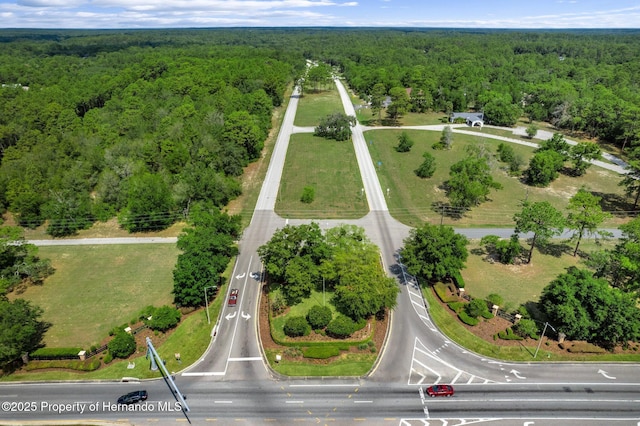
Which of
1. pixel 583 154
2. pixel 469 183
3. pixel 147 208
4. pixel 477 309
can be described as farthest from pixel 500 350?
pixel 583 154

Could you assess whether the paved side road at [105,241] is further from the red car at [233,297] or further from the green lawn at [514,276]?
the green lawn at [514,276]

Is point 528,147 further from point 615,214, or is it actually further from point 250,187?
point 250,187

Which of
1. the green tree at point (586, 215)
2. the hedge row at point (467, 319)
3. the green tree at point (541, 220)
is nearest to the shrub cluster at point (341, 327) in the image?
the hedge row at point (467, 319)

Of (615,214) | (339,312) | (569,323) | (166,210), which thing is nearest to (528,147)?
(615,214)

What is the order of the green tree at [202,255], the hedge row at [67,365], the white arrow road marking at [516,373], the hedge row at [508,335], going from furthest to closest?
1. the green tree at [202,255]
2. the hedge row at [508,335]
3. the hedge row at [67,365]
4. the white arrow road marking at [516,373]

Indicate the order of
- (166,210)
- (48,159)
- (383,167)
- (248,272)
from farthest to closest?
(383,167), (48,159), (166,210), (248,272)
